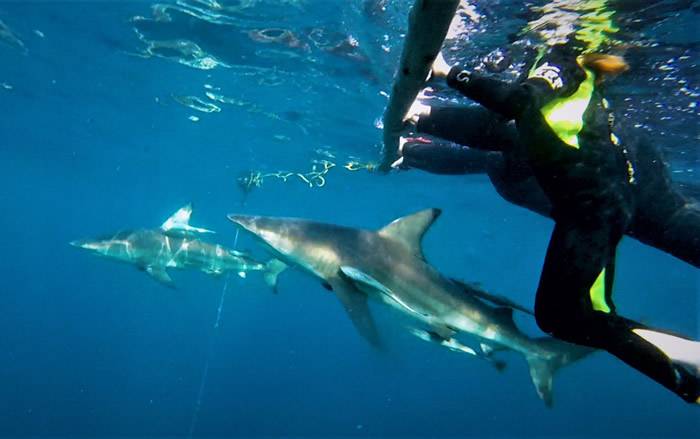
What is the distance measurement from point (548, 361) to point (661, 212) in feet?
6.77

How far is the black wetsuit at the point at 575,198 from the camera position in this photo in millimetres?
3111

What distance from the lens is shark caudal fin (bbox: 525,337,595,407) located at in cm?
517

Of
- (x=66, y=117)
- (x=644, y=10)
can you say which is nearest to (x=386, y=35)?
(x=644, y=10)

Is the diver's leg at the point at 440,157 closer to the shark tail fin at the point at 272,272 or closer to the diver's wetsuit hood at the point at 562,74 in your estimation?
the diver's wetsuit hood at the point at 562,74

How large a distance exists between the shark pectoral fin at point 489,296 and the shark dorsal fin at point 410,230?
608 millimetres

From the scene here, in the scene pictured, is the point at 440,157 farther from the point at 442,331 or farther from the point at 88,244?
Answer: the point at 88,244

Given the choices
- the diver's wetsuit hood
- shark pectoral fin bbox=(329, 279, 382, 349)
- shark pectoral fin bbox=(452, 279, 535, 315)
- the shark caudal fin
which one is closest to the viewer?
the diver's wetsuit hood

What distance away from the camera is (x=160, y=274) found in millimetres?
12109

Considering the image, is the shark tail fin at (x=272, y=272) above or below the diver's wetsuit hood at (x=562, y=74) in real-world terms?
below

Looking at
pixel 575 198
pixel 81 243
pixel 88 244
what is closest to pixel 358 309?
pixel 575 198

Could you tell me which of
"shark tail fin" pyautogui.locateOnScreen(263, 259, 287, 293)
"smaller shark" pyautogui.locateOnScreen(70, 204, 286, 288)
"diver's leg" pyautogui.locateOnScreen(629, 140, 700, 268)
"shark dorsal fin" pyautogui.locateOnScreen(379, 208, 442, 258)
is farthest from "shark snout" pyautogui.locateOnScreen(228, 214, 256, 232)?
"smaller shark" pyautogui.locateOnScreen(70, 204, 286, 288)

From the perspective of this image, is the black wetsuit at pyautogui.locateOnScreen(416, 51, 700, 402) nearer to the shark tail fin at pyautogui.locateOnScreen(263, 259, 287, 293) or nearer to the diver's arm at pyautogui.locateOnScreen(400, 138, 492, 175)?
the diver's arm at pyautogui.locateOnScreen(400, 138, 492, 175)

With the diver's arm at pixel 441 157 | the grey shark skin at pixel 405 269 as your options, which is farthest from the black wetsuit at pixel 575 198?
the diver's arm at pixel 441 157

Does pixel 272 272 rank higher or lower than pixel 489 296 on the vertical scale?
lower
